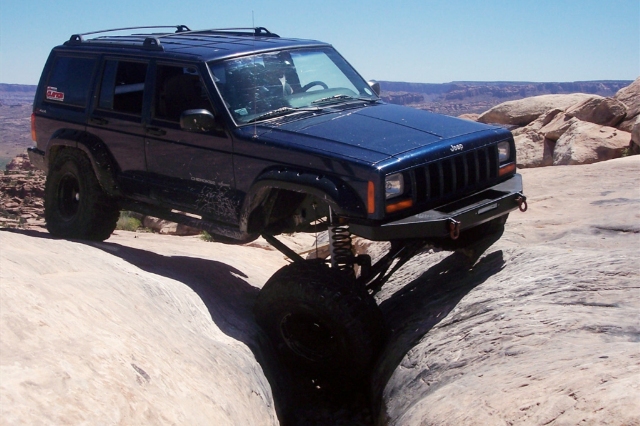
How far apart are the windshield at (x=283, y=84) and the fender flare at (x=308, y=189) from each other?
62cm

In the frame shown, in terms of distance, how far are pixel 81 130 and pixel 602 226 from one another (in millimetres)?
4761

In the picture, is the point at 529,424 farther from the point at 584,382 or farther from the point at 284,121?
the point at 284,121

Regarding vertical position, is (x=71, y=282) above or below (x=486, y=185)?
below

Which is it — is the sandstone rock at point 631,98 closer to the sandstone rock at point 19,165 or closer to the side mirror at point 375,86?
the side mirror at point 375,86

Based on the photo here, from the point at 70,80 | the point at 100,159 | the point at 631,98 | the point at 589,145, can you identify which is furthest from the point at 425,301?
the point at 631,98

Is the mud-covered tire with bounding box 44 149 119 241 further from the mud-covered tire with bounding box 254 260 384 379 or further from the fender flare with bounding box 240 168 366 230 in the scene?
the mud-covered tire with bounding box 254 260 384 379

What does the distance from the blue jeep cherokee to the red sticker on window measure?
0.02 meters

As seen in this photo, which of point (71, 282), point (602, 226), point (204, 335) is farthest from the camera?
point (602, 226)

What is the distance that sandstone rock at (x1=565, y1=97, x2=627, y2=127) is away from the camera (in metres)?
14.8

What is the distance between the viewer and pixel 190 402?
4074 millimetres

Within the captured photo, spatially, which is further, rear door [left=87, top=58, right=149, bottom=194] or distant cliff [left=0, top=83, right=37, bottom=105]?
distant cliff [left=0, top=83, right=37, bottom=105]

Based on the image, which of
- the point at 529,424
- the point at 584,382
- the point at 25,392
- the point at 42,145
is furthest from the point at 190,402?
the point at 42,145

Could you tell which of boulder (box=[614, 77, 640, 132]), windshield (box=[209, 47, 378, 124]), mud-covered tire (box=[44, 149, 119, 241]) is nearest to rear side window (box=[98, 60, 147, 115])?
mud-covered tire (box=[44, 149, 119, 241])

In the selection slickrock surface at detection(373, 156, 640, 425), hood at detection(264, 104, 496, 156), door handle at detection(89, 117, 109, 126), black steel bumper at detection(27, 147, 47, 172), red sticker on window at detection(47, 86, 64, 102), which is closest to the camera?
slickrock surface at detection(373, 156, 640, 425)
